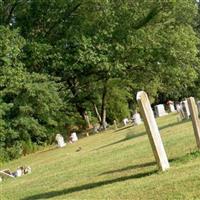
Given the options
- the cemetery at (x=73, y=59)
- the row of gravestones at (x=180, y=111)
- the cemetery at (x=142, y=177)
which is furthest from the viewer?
the cemetery at (x=73, y=59)

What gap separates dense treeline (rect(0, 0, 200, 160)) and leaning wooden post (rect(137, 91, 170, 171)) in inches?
1104

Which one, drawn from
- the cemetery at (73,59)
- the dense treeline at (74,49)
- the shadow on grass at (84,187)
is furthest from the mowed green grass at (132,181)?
the dense treeline at (74,49)

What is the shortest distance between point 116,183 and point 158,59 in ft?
115

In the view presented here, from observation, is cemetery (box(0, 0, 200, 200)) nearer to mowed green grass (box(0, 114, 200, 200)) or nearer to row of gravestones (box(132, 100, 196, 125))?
row of gravestones (box(132, 100, 196, 125))

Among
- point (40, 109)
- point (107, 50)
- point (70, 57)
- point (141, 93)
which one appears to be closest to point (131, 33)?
point (107, 50)

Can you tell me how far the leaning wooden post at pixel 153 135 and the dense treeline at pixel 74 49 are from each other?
28047mm

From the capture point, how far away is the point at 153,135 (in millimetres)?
10445

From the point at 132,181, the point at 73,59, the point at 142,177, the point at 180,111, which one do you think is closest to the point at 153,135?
the point at 142,177

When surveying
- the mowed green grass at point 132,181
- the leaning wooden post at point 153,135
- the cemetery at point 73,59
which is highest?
the cemetery at point 73,59

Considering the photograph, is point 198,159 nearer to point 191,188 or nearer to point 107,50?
point 191,188

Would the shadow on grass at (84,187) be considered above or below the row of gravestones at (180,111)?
below

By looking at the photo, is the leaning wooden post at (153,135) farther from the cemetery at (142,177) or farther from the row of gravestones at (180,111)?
the row of gravestones at (180,111)

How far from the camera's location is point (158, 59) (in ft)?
147

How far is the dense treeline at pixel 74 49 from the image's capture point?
39.2 m
